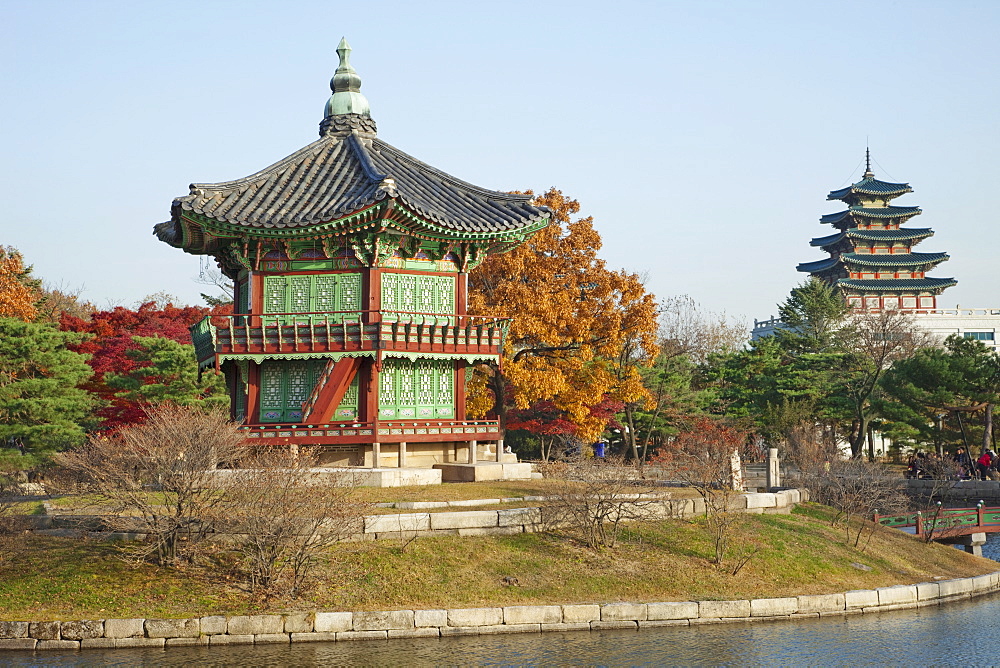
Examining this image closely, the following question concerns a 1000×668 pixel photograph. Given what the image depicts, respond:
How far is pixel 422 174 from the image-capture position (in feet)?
113

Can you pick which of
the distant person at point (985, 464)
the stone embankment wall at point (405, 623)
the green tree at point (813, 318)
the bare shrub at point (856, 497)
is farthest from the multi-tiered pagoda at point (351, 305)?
the green tree at point (813, 318)

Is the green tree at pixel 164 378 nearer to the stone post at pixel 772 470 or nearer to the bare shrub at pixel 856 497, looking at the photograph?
the stone post at pixel 772 470

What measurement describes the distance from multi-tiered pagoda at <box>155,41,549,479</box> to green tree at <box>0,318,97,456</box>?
22.8ft

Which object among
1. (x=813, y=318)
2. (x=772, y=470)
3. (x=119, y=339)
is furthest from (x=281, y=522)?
(x=813, y=318)

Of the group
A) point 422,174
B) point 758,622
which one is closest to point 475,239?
point 422,174

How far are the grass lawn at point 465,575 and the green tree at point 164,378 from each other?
1527cm

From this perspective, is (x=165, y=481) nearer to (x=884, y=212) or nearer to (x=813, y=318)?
(x=813, y=318)

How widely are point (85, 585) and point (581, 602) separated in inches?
381

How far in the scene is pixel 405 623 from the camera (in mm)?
19062

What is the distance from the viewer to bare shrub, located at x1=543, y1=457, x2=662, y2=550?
23219mm

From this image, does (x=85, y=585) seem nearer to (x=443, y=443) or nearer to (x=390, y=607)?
(x=390, y=607)

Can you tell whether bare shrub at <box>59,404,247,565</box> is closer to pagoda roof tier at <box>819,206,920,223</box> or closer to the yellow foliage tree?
the yellow foliage tree

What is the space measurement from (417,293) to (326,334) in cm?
343

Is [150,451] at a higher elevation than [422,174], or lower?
lower
